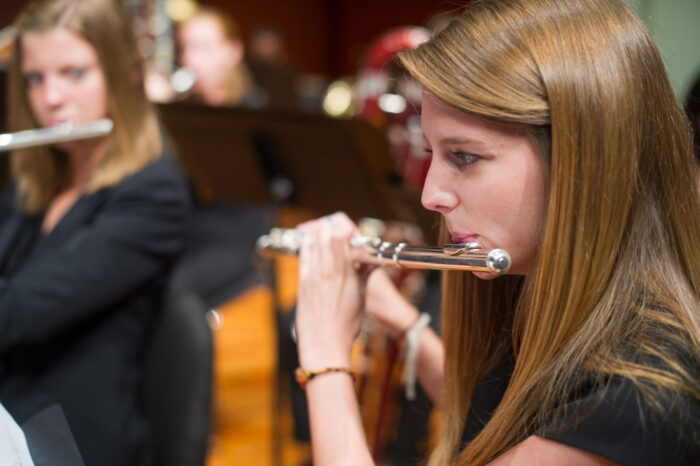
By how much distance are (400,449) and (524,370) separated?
910 millimetres

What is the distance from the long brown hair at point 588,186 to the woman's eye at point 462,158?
56 mm

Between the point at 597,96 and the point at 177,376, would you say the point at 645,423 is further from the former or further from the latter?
the point at 177,376

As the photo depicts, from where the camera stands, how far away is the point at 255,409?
2.54 metres

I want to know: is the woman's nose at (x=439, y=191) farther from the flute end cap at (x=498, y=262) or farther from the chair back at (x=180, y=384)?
the chair back at (x=180, y=384)

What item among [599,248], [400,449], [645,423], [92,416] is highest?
[599,248]

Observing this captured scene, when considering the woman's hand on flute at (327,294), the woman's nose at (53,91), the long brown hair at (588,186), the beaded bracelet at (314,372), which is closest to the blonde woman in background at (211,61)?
the woman's nose at (53,91)

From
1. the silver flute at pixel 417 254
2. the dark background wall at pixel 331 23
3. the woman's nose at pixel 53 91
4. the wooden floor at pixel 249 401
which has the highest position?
the dark background wall at pixel 331 23

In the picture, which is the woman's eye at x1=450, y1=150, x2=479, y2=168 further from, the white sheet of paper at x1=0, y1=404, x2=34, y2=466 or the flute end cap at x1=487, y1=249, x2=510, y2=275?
the white sheet of paper at x1=0, y1=404, x2=34, y2=466

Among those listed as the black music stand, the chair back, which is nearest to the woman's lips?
the chair back

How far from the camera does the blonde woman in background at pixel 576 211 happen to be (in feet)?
2.17

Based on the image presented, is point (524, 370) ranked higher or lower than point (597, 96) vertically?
lower

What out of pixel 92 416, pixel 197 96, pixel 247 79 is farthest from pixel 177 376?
pixel 247 79

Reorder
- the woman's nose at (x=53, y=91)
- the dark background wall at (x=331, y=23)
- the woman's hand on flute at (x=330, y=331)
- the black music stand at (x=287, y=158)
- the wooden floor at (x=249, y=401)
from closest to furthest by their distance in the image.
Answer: the woman's hand on flute at (x=330, y=331) < the woman's nose at (x=53, y=91) < the black music stand at (x=287, y=158) < the wooden floor at (x=249, y=401) < the dark background wall at (x=331, y=23)

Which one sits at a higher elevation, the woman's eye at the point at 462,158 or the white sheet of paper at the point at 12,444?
the woman's eye at the point at 462,158
